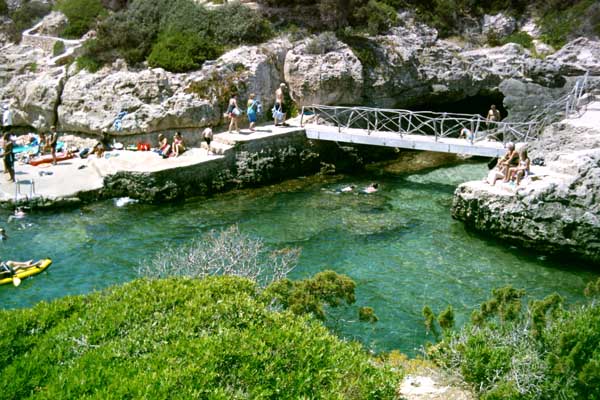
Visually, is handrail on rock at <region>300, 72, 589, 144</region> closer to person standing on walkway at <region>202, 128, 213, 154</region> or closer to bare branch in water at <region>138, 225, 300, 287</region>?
person standing on walkway at <region>202, 128, 213, 154</region>

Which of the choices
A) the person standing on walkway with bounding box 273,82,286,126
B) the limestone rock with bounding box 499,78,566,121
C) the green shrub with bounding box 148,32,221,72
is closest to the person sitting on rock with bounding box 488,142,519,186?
the limestone rock with bounding box 499,78,566,121

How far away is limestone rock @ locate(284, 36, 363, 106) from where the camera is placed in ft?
80.9

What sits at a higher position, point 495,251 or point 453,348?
point 453,348

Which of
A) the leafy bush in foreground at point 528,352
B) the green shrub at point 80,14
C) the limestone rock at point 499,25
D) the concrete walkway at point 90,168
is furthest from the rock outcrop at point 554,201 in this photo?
the green shrub at point 80,14

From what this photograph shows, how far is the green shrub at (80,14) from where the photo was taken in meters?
29.2

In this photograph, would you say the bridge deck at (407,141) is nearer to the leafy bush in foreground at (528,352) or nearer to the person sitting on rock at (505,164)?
the person sitting on rock at (505,164)

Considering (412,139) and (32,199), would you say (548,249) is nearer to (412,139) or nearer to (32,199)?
(412,139)

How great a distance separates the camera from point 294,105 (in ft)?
84.4

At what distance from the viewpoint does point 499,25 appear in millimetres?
32531

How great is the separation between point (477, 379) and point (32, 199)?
647 inches

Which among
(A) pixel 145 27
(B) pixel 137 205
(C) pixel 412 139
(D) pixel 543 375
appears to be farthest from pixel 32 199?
(D) pixel 543 375

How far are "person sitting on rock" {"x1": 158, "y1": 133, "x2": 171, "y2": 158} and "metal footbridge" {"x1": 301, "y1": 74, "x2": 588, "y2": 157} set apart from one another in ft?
18.8

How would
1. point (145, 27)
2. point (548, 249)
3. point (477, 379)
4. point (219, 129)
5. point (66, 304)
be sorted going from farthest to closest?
1. point (145, 27)
2. point (219, 129)
3. point (548, 249)
4. point (66, 304)
5. point (477, 379)

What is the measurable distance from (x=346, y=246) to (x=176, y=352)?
33.9 ft
